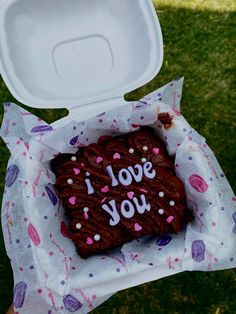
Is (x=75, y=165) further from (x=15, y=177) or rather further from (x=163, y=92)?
(x=163, y=92)

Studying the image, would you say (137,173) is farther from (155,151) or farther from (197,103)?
(197,103)

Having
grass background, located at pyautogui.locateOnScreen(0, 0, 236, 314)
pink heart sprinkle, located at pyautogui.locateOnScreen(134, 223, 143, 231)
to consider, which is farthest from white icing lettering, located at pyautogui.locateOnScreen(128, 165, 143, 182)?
grass background, located at pyautogui.locateOnScreen(0, 0, 236, 314)

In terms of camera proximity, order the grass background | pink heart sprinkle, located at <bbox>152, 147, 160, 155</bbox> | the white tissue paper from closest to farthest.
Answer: the white tissue paper < pink heart sprinkle, located at <bbox>152, 147, 160, 155</bbox> < the grass background

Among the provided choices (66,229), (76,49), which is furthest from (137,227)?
(76,49)

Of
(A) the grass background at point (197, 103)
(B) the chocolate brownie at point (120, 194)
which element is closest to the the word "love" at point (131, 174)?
(B) the chocolate brownie at point (120, 194)

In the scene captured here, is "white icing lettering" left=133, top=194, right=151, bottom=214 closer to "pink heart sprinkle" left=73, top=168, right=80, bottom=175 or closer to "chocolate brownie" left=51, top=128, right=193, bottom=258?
"chocolate brownie" left=51, top=128, right=193, bottom=258

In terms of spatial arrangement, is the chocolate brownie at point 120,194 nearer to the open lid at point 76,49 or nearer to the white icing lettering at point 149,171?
the white icing lettering at point 149,171

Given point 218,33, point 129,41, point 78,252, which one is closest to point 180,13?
point 218,33
